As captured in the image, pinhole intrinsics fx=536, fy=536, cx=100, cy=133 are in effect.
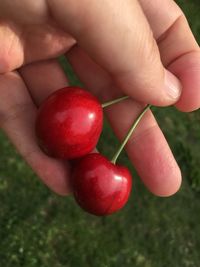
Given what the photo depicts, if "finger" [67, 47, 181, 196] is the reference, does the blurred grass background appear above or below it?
below

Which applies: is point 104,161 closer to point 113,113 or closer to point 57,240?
point 113,113

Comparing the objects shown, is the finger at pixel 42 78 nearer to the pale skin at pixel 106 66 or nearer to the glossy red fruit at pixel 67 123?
the pale skin at pixel 106 66

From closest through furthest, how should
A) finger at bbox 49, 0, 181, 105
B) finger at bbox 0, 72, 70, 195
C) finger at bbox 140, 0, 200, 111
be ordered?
finger at bbox 49, 0, 181, 105
finger at bbox 0, 72, 70, 195
finger at bbox 140, 0, 200, 111

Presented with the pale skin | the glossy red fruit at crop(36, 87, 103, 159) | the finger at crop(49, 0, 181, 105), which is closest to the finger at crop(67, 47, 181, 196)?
the pale skin

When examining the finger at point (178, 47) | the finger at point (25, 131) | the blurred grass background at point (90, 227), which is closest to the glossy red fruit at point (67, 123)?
the finger at point (25, 131)

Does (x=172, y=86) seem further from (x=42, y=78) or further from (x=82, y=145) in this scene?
(x=42, y=78)

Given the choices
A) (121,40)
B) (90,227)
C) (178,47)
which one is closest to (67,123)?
(121,40)

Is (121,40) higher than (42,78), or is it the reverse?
(121,40)

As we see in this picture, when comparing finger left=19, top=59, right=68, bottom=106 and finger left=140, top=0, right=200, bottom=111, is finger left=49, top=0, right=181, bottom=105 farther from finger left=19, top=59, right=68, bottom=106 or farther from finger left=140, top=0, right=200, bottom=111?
finger left=19, top=59, right=68, bottom=106
